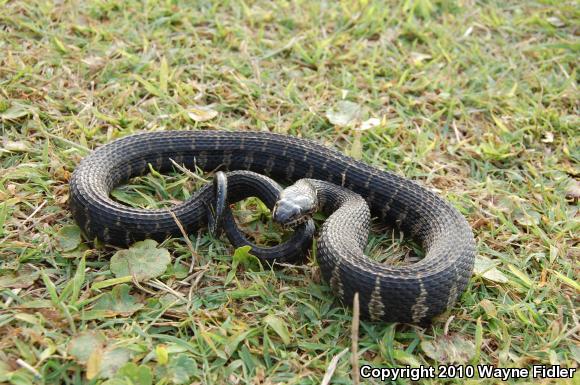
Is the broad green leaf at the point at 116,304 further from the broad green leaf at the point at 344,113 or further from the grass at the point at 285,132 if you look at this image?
the broad green leaf at the point at 344,113

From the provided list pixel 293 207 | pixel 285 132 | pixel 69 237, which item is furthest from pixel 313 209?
pixel 69 237

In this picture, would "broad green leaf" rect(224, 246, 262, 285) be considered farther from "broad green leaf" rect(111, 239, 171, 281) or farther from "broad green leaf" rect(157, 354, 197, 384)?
"broad green leaf" rect(157, 354, 197, 384)

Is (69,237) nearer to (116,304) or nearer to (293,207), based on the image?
(116,304)

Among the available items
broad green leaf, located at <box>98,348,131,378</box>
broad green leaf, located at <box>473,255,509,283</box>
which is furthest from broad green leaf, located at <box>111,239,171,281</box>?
broad green leaf, located at <box>473,255,509,283</box>

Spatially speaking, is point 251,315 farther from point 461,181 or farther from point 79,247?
point 461,181

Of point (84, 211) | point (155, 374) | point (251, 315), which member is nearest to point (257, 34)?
point (84, 211)

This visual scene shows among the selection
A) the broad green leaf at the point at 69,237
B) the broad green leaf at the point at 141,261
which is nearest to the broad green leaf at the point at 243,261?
the broad green leaf at the point at 141,261

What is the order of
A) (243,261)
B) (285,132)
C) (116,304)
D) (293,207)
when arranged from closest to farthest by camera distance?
(116,304) < (243,261) < (293,207) < (285,132)
